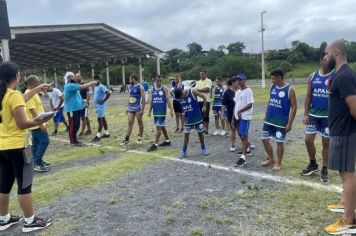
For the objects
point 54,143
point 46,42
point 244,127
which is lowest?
point 54,143

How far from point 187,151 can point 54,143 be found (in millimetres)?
4937

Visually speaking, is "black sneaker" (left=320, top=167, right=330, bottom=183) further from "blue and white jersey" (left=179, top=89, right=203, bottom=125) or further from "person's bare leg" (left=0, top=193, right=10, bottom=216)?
"person's bare leg" (left=0, top=193, right=10, bottom=216)

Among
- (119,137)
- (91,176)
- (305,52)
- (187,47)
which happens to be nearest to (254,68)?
(305,52)

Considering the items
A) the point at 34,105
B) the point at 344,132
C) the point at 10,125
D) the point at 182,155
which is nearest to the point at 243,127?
the point at 182,155

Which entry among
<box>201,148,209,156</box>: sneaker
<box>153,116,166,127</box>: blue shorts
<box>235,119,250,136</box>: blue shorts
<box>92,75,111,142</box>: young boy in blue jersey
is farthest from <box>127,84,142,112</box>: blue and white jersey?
<box>235,119,250,136</box>: blue shorts

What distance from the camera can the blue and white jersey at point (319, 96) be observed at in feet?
20.7

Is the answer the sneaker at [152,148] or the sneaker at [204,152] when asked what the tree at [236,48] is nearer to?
the sneaker at [152,148]

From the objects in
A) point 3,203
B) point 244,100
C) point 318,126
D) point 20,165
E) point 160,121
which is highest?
point 244,100

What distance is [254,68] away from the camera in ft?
237

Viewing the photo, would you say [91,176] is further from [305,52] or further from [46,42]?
Answer: [305,52]

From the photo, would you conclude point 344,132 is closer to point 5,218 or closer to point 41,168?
point 5,218

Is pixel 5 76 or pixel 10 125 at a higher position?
pixel 5 76

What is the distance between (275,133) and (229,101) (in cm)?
283

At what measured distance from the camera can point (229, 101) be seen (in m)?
9.88
